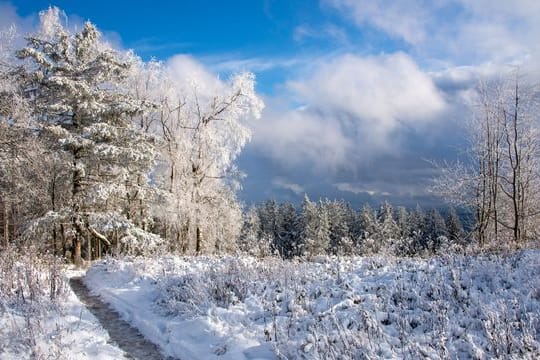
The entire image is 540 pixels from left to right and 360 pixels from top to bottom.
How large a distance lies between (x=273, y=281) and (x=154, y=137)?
14.5 meters

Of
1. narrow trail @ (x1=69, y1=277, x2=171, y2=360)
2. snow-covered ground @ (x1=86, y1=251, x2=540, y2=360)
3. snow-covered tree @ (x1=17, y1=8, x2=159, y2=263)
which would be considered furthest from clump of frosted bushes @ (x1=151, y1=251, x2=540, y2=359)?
snow-covered tree @ (x1=17, y1=8, x2=159, y2=263)

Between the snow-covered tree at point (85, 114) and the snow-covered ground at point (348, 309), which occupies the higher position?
the snow-covered tree at point (85, 114)

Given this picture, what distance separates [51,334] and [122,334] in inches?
63.4

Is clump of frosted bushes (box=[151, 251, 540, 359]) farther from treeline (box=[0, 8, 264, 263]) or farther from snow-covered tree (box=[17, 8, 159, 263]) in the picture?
snow-covered tree (box=[17, 8, 159, 263])

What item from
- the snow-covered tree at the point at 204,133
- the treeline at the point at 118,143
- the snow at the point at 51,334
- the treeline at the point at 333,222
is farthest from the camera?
the treeline at the point at 333,222

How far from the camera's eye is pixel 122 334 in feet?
26.6

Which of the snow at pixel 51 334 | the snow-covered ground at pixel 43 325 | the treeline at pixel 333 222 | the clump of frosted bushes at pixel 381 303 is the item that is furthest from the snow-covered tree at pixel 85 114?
the treeline at pixel 333 222

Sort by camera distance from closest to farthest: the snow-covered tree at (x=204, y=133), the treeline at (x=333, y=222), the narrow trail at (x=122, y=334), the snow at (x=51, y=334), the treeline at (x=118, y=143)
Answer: the snow at (x=51, y=334) < the narrow trail at (x=122, y=334) < the treeline at (x=118, y=143) < the snow-covered tree at (x=204, y=133) < the treeline at (x=333, y=222)

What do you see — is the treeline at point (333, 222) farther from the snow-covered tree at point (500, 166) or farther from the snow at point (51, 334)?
the snow at point (51, 334)

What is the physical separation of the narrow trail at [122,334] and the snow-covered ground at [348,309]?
0.20 metres

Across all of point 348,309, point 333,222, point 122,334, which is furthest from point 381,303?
point 333,222

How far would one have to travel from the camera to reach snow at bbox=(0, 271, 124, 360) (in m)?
5.95

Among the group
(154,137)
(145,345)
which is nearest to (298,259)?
(145,345)

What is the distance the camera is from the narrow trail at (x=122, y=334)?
704cm
